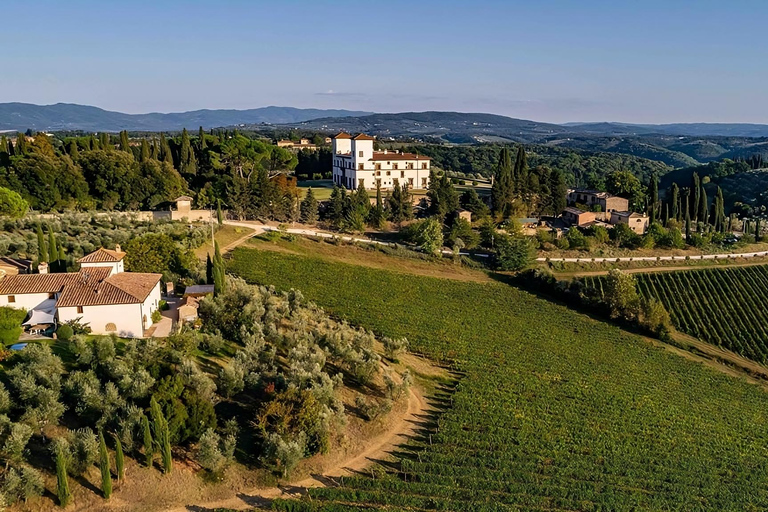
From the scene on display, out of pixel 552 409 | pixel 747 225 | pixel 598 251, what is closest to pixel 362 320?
pixel 552 409

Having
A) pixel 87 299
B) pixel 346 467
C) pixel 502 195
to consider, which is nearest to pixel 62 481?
pixel 346 467

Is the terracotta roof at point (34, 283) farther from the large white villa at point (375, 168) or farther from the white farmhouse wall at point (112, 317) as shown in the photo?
the large white villa at point (375, 168)

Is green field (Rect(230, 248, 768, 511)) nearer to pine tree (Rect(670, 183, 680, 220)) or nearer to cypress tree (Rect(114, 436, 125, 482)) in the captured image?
cypress tree (Rect(114, 436, 125, 482))

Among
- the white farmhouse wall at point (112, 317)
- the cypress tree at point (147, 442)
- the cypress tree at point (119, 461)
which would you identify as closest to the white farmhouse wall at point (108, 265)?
the white farmhouse wall at point (112, 317)

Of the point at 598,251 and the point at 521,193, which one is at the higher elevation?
the point at 521,193

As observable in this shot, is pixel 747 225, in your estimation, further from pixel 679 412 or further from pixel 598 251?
pixel 679 412

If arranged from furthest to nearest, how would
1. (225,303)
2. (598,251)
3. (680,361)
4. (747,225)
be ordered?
(747,225) → (598,251) → (680,361) → (225,303)

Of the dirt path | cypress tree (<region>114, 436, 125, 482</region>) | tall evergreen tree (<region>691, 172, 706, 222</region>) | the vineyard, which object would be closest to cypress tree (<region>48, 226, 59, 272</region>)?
cypress tree (<region>114, 436, 125, 482</region>)
